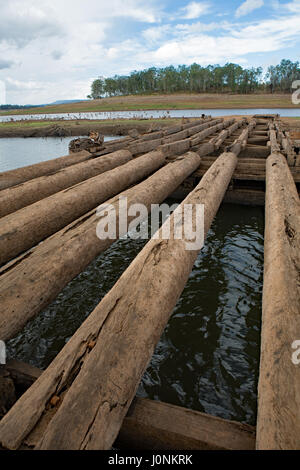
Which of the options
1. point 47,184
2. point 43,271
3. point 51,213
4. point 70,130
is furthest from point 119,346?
point 70,130

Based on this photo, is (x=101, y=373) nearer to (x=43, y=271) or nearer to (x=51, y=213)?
(x=43, y=271)

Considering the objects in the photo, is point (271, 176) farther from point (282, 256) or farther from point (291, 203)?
point (282, 256)

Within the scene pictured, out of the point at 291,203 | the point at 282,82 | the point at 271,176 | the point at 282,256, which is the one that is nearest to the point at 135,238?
the point at 271,176

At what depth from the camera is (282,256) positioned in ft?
7.58

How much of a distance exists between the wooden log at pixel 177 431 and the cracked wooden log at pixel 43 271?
3.09 ft

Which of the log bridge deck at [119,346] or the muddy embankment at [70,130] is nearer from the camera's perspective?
the log bridge deck at [119,346]

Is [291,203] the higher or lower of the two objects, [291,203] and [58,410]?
the higher

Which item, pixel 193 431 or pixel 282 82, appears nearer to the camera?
pixel 193 431

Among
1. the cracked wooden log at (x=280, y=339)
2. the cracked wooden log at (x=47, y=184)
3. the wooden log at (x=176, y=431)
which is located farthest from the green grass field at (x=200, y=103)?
the wooden log at (x=176, y=431)

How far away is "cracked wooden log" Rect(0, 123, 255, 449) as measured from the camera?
1241 mm

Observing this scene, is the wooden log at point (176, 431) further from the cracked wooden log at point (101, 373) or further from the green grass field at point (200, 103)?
the green grass field at point (200, 103)

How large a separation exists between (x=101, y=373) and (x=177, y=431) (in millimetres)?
506

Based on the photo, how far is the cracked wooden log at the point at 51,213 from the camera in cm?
275

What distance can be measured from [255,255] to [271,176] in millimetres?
1452
